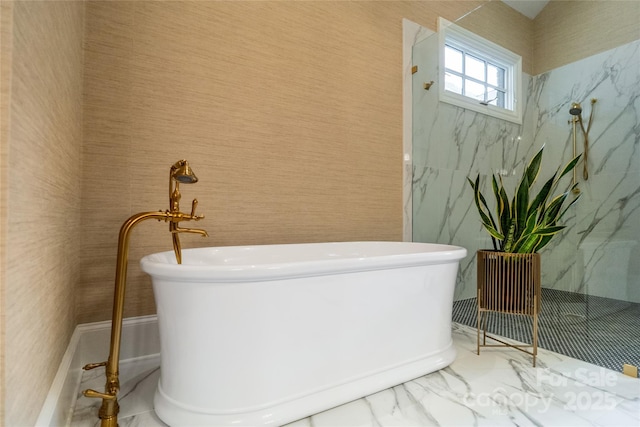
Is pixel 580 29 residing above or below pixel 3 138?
above

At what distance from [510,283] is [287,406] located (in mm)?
1107

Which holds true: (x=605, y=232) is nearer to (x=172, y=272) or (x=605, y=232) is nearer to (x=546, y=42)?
(x=546, y=42)

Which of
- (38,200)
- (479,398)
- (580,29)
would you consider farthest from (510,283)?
(38,200)

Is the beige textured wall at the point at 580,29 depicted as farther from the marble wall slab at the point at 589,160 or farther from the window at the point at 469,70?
the window at the point at 469,70

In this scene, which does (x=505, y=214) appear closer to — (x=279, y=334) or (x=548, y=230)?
(x=548, y=230)

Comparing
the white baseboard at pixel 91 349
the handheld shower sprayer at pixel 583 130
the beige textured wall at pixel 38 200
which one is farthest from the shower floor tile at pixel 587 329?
the beige textured wall at pixel 38 200

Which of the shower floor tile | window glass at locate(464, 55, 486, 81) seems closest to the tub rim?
the shower floor tile

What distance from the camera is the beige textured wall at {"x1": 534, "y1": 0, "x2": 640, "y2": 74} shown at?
1735 mm

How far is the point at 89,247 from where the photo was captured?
1.50 m

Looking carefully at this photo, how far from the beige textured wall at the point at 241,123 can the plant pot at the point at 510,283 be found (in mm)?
815

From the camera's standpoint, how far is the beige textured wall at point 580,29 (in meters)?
1.74

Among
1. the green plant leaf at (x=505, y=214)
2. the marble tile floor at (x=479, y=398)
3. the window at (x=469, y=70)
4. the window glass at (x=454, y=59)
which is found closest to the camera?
the marble tile floor at (x=479, y=398)

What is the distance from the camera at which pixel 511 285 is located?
1579 mm

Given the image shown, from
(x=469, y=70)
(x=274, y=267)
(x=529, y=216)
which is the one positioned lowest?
(x=274, y=267)
